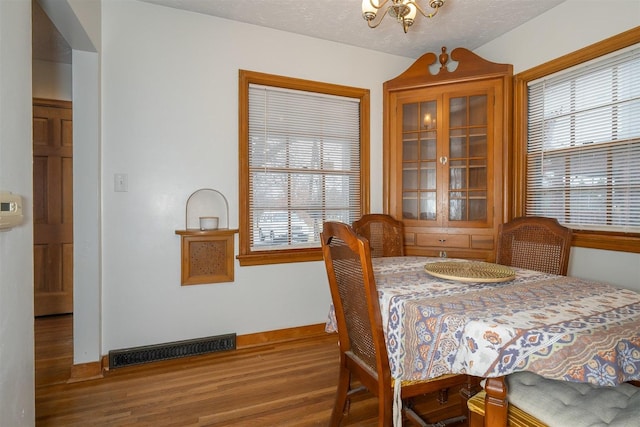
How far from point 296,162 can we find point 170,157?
1033mm

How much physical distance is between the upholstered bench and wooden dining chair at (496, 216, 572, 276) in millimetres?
832

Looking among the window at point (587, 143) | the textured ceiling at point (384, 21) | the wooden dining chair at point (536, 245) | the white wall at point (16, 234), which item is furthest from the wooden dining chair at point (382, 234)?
the white wall at point (16, 234)

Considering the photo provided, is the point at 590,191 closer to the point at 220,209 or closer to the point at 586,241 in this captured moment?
the point at 586,241

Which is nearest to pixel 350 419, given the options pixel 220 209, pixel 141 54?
pixel 220 209

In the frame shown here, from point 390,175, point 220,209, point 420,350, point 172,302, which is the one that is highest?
point 390,175

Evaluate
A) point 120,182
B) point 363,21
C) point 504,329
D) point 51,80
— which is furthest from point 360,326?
point 51,80

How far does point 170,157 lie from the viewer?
2.49 metres

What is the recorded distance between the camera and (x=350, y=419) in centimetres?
175

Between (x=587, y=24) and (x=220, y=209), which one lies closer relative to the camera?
(x=587, y=24)

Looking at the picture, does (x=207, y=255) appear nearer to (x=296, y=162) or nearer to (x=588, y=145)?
(x=296, y=162)

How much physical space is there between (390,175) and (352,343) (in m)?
1.96

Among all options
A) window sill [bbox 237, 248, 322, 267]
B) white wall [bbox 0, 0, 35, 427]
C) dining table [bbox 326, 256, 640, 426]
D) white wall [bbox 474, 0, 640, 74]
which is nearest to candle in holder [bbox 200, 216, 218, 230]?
window sill [bbox 237, 248, 322, 267]

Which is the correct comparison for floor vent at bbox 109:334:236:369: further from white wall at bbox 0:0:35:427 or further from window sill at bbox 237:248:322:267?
white wall at bbox 0:0:35:427

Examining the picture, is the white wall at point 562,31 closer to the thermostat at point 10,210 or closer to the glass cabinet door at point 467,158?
the glass cabinet door at point 467,158
